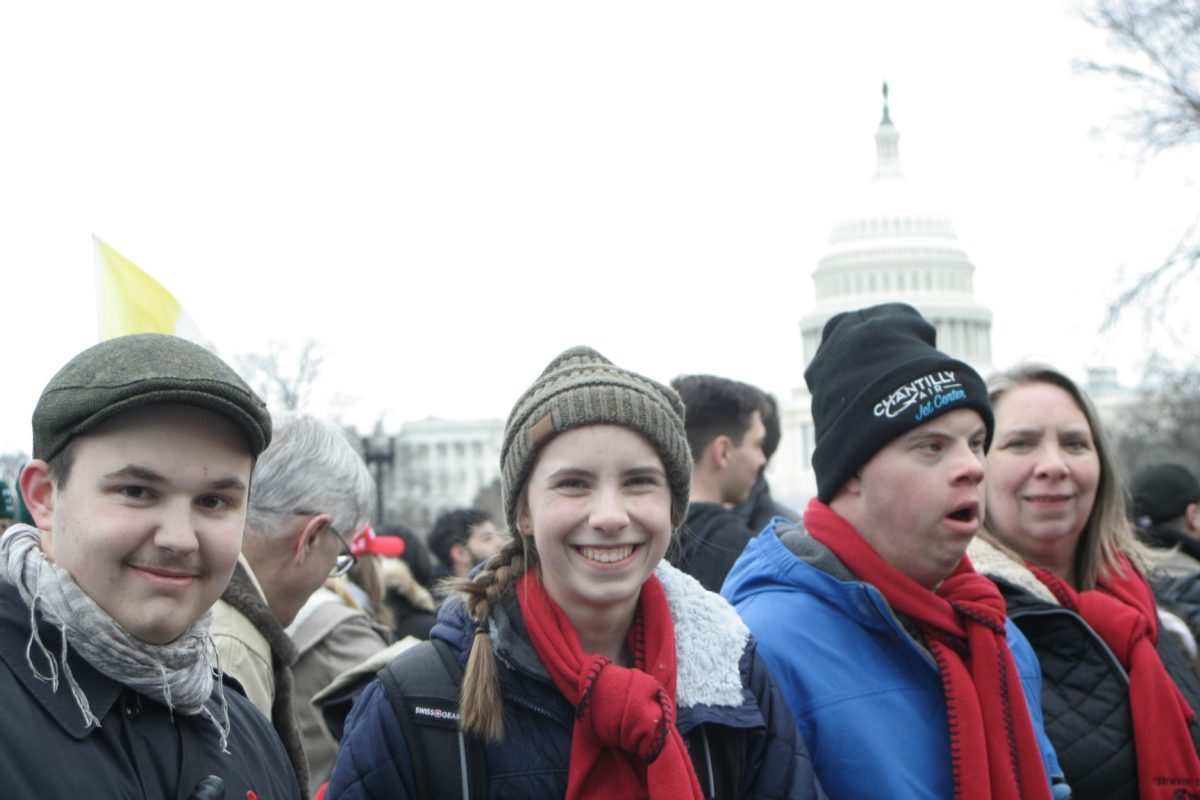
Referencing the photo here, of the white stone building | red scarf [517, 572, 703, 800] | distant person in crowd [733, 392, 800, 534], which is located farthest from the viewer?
the white stone building

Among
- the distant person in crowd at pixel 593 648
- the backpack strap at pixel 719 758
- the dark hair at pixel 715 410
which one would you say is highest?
the dark hair at pixel 715 410

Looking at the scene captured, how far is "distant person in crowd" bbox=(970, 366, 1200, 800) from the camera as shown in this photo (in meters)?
4.02

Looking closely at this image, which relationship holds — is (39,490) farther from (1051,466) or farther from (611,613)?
(1051,466)

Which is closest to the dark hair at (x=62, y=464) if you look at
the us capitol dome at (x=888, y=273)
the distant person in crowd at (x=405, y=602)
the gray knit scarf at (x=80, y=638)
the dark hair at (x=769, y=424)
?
the gray knit scarf at (x=80, y=638)

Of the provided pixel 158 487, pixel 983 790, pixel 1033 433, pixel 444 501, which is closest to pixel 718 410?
pixel 1033 433

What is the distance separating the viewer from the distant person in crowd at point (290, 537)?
390 cm

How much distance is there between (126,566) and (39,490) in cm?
23

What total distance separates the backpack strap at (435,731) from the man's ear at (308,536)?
1.26 m

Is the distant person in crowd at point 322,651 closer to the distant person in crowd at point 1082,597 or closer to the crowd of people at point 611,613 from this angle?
the crowd of people at point 611,613

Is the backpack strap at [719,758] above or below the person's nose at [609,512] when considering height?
below

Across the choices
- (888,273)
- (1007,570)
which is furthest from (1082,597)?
(888,273)

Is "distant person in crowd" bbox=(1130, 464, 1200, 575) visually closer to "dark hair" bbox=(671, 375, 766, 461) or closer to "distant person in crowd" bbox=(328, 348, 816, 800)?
"dark hair" bbox=(671, 375, 766, 461)

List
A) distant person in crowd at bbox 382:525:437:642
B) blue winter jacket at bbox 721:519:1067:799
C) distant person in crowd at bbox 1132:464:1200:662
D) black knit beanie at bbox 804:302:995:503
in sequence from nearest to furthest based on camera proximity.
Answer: blue winter jacket at bbox 721:519:1067:799
black knit beanie at bbox 804:302:995:503
distant person in crowd at bbox 1132:464:1200:662
distant person in crowd at bbox 382:525:437:642

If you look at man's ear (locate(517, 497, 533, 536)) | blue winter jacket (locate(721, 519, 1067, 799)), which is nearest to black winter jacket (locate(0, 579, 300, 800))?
man's ear (locate(517, 497, 533, 536))
